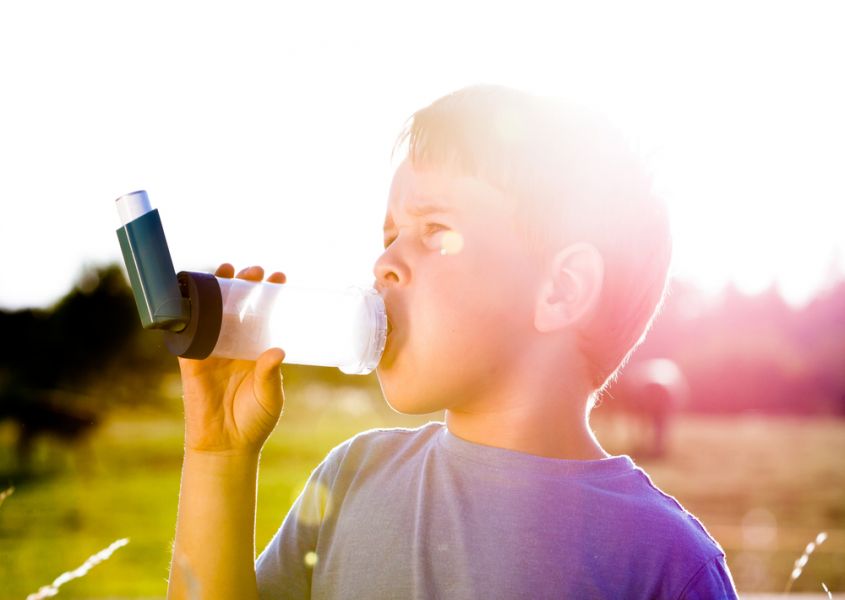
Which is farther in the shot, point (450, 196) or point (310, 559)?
point (310, 559)

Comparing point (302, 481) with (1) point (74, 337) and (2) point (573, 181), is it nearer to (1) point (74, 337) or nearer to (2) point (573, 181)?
(1) point (74, 337)

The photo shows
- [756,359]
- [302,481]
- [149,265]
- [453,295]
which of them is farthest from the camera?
[756,359]

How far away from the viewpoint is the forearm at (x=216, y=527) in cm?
180

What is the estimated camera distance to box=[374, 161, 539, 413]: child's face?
68.7 inches

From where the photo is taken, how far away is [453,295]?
5.74 feet

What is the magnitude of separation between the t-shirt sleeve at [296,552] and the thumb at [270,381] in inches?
9.6

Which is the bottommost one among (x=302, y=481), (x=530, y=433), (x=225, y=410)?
(x=302, y=481)

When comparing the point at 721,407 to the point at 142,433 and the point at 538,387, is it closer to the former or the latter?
the point at 142,433

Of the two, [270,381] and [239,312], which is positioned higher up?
[239,312]

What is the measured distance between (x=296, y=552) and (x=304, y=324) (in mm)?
475

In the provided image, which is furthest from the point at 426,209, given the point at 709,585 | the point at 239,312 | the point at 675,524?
the point at 709,585

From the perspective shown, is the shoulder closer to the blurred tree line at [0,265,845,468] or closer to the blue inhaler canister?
the blue inhaler canister

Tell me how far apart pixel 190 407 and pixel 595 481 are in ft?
2.66

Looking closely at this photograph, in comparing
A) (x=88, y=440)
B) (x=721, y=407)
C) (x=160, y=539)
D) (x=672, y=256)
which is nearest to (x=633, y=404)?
(x=721, y=407)
